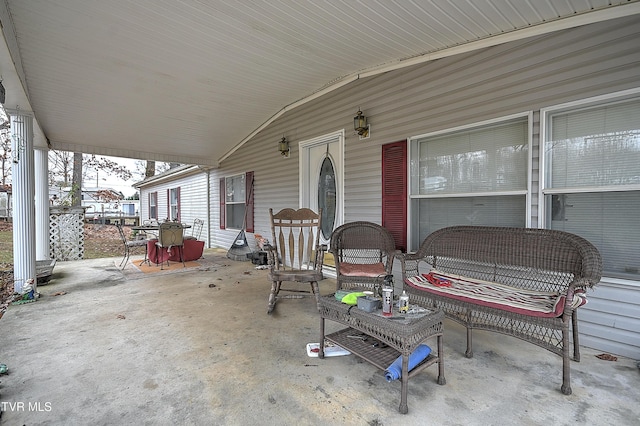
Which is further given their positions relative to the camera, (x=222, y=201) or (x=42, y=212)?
(x=222, y=201)

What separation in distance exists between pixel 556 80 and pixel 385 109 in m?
1.81

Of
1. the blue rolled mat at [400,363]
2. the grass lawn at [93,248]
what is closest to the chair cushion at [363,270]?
the blue rolled mat at [400,363]

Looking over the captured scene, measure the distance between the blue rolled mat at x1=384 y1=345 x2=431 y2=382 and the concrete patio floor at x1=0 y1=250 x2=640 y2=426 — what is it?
15 centimetres

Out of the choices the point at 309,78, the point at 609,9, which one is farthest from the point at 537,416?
the point at 309,78

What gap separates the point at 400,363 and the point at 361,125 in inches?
120

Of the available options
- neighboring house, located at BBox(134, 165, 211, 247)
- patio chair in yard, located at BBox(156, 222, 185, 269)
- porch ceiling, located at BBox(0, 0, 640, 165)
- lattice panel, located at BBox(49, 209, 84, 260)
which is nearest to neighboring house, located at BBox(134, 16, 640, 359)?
porch ceiling, located at BBox(0, 0, 640, 165)

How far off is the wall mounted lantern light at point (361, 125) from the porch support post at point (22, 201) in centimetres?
429

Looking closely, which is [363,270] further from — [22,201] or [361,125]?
[22,201]

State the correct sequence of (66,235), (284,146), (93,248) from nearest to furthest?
(284,146)
(66,235)
(93,248)

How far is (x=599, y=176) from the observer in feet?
7.74

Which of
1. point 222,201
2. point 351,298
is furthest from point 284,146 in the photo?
point 351,298

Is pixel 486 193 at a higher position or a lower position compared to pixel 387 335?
higher

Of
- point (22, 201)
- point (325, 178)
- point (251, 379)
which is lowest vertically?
point (251, 379)

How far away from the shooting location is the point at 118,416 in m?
1.64
